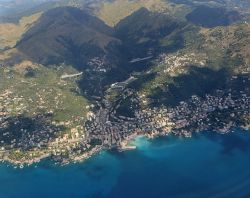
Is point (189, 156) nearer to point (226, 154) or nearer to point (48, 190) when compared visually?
point (226, 154)

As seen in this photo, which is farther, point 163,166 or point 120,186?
point 163,166

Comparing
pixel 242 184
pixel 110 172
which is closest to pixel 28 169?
pixel 110 172

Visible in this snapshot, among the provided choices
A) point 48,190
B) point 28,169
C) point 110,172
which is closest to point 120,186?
point 110,172

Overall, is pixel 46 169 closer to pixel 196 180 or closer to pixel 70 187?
pixel 70 187

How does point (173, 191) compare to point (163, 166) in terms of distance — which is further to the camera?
point (163, 166)

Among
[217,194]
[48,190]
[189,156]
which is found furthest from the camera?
[189,156]

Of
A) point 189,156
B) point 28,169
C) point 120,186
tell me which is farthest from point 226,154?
point 28,169

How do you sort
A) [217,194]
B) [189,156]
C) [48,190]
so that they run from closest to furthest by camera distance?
1. [217,194]
2. [48,190]
3. [189,156]
